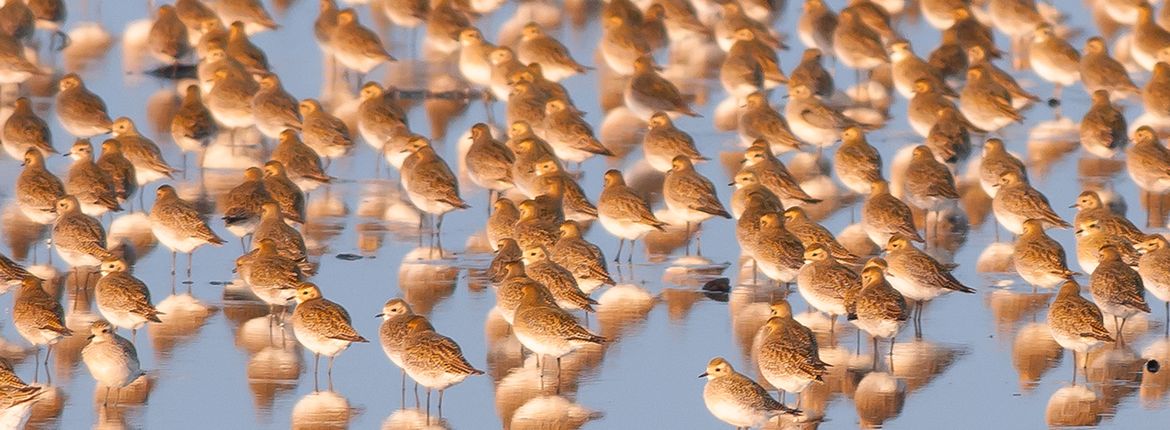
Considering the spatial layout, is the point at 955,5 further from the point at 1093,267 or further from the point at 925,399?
the point at 925,399

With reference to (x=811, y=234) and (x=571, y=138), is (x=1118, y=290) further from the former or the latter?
(x=571, y=138)

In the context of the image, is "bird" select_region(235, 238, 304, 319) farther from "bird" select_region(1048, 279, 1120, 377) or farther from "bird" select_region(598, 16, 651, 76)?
"bird" select_region(598, 16, 651, 76)

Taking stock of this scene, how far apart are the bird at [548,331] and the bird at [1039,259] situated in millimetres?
3773

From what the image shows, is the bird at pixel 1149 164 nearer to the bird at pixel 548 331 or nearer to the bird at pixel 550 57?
the bird at pixel 550 57

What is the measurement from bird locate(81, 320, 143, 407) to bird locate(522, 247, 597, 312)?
2.92 metres

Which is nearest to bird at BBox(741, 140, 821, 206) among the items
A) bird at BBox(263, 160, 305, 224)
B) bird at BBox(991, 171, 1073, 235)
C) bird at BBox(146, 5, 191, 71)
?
bird at BBox(991, 171, 1073, 235)

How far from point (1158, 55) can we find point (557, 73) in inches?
278

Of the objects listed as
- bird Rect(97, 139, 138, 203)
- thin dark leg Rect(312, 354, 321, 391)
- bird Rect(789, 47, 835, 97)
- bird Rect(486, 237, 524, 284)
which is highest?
bird Rect(789, 47, 835, 97)

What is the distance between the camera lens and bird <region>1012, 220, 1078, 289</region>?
16.1 m

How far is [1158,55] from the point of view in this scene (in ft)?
87.9

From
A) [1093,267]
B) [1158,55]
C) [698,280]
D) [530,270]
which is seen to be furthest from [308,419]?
[1158,55]

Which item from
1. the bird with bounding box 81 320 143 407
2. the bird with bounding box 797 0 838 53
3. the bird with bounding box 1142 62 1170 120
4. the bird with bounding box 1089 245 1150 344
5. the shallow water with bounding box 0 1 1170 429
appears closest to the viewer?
the bird with bounding box 81 320 143 407

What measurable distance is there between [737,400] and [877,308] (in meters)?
2.14

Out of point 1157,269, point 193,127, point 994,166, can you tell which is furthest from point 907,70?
point 1157,269
